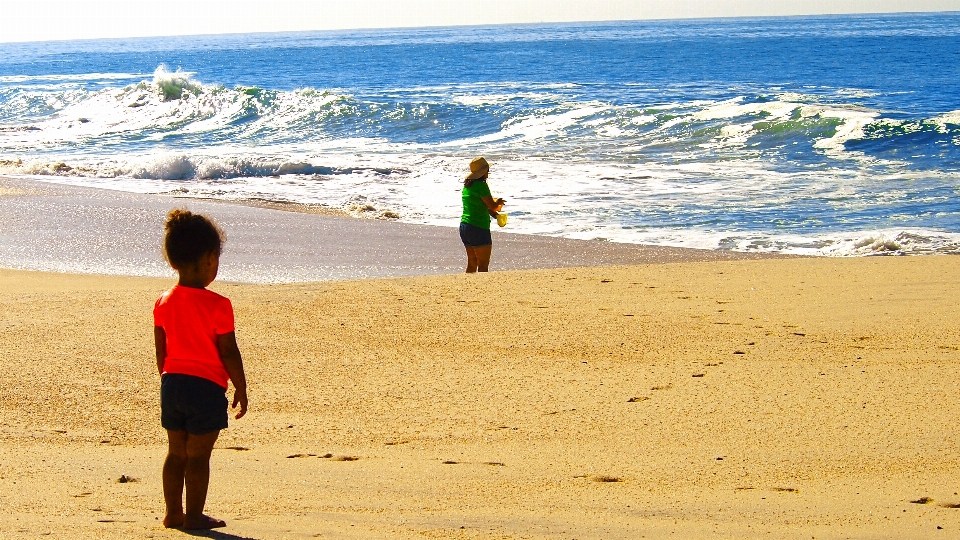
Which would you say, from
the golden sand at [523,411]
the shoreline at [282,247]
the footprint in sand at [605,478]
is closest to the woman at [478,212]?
the shoreline at [282,247]

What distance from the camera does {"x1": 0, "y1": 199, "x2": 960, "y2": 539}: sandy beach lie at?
3676mm

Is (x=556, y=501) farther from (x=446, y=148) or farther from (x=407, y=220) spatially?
(x=446, y=148)

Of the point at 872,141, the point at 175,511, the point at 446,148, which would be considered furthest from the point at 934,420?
the point at 446,148

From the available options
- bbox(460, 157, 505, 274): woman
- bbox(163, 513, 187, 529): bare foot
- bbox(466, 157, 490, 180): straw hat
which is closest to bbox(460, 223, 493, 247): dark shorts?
bbox(460, 157, 505, 274): woman

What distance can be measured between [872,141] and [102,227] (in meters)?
15.2

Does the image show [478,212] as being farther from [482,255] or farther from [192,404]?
[192,404]

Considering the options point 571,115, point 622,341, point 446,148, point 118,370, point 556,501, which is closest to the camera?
point 556,501

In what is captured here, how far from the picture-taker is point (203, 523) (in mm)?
3445

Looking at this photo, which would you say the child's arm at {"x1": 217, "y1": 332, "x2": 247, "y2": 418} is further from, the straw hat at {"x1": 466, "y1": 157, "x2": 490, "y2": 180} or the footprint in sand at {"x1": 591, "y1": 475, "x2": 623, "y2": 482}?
the straw hat at {"x1": 466, "y1": 157, "x2": 490, "y2": 180}

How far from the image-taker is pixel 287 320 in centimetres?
693

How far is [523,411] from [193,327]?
81.5 inches

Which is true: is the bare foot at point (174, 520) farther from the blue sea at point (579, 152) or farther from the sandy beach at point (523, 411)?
the blue sea at point (579, 152)

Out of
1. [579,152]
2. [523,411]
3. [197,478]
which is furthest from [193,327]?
[579,152]

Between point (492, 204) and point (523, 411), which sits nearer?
point (523, 411)
